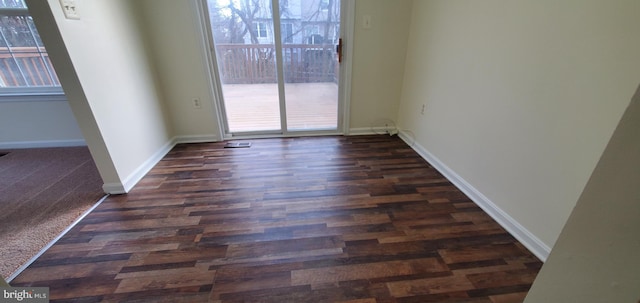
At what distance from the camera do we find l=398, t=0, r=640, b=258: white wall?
3.29ft

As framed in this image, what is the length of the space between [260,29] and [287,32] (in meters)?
0.28

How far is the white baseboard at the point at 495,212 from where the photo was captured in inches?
51.9

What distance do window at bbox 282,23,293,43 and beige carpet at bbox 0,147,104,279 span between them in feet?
7.02

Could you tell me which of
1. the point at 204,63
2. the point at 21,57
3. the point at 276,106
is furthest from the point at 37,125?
the point at 276,106

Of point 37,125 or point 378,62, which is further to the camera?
point 378,62

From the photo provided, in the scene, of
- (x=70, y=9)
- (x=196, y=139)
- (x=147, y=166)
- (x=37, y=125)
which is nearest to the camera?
(x=70, y=9)

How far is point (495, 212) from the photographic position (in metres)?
1.60

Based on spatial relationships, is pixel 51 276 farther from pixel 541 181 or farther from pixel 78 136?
pixel 541 181

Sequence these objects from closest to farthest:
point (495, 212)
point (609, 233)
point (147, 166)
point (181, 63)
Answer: point (609, 233) → point (495, 212) → point (147, 166) → point (181, 63)

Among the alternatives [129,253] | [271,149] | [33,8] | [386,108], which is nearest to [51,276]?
[129,253]

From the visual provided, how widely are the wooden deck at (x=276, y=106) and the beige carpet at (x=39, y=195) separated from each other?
4.71ft

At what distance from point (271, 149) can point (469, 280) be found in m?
2.03

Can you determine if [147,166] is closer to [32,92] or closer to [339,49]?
[32,92]

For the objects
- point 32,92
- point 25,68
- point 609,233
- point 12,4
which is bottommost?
point 32,92
